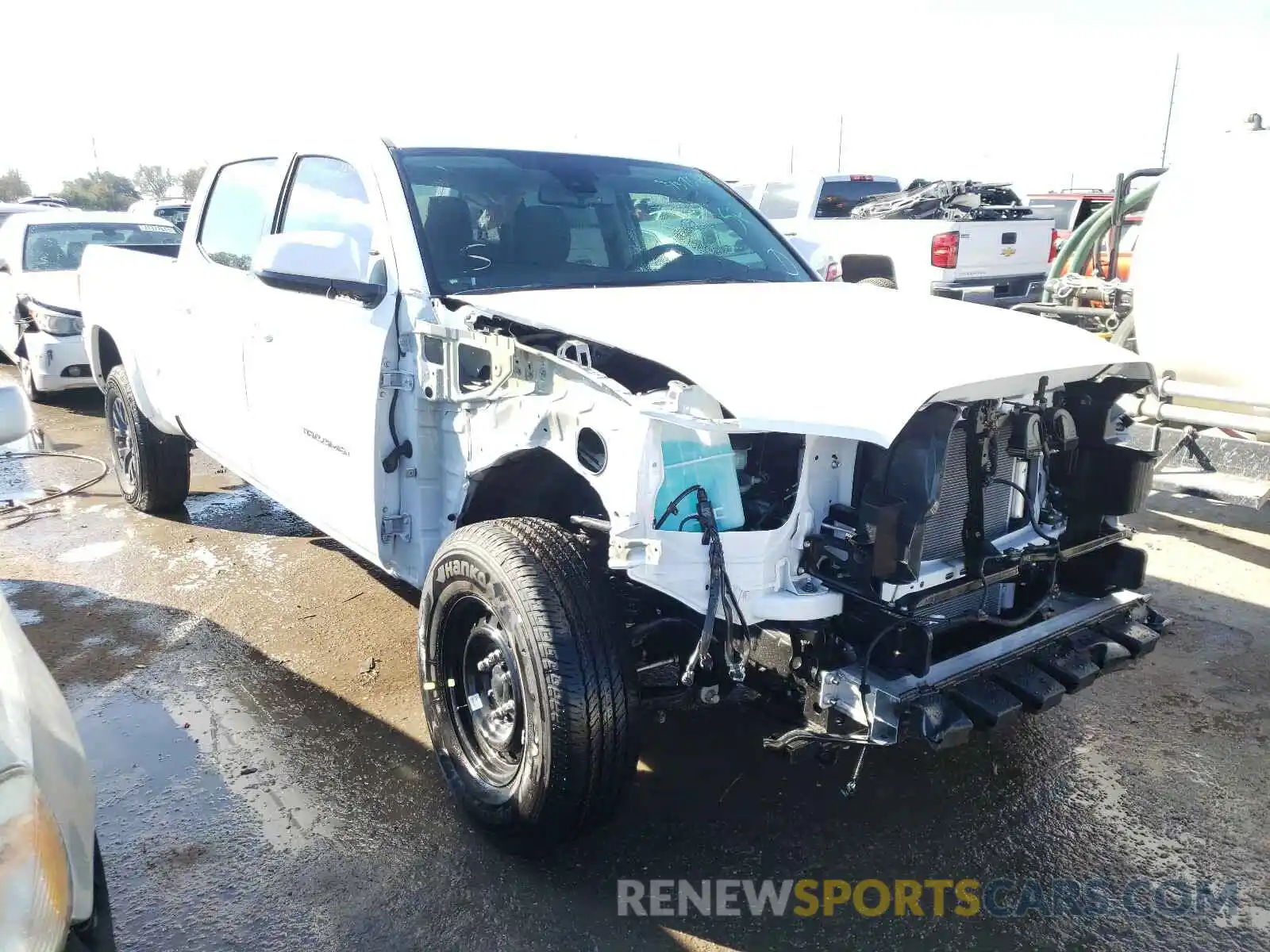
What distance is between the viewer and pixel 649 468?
2451 millimetres

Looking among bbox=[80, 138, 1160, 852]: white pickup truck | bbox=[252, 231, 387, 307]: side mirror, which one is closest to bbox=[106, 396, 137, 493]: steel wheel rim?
bbox=[80, 138, 1160, 852]: white pickup truck

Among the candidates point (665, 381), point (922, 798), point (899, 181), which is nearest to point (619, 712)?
point (665, 381)

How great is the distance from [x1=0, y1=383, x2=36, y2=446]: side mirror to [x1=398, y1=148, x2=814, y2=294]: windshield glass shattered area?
129cm

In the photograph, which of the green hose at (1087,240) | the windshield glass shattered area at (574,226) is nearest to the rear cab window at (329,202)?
the windshield glass shattered area at (574,226)

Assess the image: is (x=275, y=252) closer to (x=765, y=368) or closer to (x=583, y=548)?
(x=583, y=548)

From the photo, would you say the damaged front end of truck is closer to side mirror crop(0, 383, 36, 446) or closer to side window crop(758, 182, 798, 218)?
side mirror crop(0, 383, 36, 446)

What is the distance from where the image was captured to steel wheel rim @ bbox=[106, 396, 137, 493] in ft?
19.5

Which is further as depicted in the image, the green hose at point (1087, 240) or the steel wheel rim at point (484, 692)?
the green hose at point (1087, 240)

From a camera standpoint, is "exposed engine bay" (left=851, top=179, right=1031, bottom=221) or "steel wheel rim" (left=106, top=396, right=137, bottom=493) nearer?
"steel wheel rim" (left=106, top=396, right=137, bottom=493)

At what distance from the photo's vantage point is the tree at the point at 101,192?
43750mm

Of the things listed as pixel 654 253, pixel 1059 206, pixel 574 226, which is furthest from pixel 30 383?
pixel 1059 206

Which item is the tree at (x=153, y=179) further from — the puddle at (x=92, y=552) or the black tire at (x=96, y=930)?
the black tire at (x=96, y=930)

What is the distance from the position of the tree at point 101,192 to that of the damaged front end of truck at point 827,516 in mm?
44810

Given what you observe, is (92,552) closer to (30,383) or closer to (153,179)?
(30,383)
